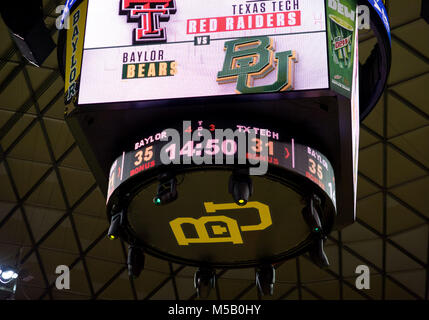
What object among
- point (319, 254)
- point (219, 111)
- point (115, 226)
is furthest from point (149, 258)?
point (219, 111)

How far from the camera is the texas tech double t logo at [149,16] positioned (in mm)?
11312

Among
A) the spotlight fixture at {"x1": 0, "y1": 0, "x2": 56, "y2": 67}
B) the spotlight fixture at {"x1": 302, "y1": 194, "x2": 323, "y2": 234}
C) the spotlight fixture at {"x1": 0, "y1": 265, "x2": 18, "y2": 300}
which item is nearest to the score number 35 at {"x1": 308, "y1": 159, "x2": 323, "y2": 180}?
the spotlight fixture at {"x1": 302, "y1": 194, "x2": 323, "y2": 234}

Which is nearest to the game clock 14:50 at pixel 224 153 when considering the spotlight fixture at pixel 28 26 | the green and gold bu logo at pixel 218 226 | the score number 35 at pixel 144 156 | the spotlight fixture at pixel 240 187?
the score number 35 at pixel 144 156

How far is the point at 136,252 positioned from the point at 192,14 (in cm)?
457

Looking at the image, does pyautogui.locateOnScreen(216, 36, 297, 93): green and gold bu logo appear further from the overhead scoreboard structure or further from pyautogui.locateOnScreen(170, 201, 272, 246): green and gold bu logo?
pyautogui.locateOnScreen(170, 201, 272, 246): green and gold bu logo

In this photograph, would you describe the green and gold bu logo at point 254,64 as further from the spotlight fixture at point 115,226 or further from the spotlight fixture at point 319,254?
the spotlight fixture at point 319,254

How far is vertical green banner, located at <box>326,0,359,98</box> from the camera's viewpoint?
34.6 ft

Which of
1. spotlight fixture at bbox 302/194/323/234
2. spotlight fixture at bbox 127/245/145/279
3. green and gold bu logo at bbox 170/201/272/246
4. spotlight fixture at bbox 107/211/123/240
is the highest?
spotlight fixture at bbox 302/194/323/234

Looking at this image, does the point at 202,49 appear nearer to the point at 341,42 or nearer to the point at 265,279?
the point at 341,42

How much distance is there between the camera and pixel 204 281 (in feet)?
42.7

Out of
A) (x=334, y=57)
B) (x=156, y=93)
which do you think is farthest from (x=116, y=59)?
(x=334, y=57)

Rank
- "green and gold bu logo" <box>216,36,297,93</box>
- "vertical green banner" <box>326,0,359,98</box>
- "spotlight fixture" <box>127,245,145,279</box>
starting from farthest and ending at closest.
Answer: "spotlight fixture" <box>127,245,145,279</box> < "vertical green banner" <box>326,0,359,98</box> < "green and gold bu logo" <box>216,36,297,93</box>

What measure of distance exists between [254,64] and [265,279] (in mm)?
4361

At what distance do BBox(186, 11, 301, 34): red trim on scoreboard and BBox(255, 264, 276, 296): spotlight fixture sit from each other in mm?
4687
